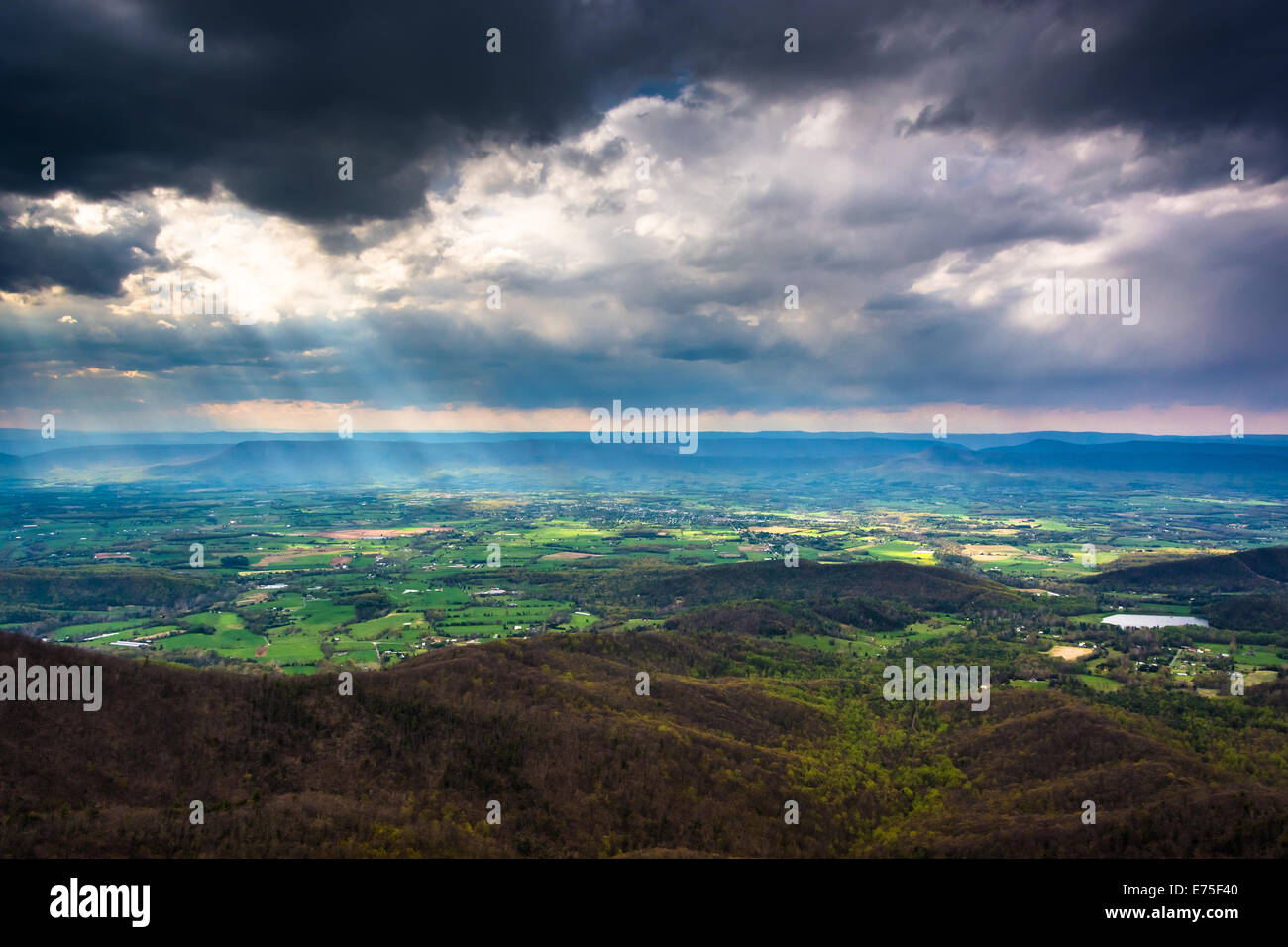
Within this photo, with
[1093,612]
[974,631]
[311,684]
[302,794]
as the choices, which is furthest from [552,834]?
[1093,612]

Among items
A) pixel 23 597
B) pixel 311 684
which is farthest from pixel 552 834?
pixel 23 597

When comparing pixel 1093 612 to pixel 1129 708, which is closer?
pixel 1129 708

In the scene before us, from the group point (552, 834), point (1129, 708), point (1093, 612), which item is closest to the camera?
point (552, 834)

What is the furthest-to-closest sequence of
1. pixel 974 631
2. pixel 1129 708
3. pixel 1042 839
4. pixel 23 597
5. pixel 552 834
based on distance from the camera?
pixel 23 597 < pixel 974 631 < pixel 1129 708 < pixel 552 834 < pixel 1042 839

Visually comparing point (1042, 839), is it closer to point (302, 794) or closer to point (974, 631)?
point (302, 794)

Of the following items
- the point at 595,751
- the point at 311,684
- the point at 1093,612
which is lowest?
the point at 1093,612

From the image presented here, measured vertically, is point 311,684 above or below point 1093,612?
above

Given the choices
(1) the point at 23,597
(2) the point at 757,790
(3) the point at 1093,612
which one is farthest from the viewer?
(1) the point at 23,597

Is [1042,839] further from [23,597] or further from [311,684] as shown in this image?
[23,597]
